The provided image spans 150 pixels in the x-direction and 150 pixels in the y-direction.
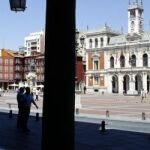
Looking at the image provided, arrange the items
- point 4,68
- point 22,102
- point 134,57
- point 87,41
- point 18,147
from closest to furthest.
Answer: point 18,147, point 22,102, point 134,57, point 87,41, point 4,68

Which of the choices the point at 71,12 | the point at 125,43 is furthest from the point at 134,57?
the point at 71,12

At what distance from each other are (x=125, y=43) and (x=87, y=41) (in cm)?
1111

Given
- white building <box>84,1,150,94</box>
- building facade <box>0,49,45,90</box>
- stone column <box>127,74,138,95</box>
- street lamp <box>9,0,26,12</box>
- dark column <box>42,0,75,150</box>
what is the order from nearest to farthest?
1. dark column <box>42,0,75,150</box>
2. street lamp <box>9,0,26,12</box>
3. white building <box>84,1,150,94</box>
4. stone column <box>127,74,138,95</box>
5. building facade <box>0,49,45,90</box>

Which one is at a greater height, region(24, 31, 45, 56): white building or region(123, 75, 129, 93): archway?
region(24, 31, 45, 56): white building

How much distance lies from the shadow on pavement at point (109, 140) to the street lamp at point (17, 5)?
21.8ft

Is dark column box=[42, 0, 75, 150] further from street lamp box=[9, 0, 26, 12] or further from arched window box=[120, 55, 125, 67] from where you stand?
arched window box=[120, 55, 125, 67]

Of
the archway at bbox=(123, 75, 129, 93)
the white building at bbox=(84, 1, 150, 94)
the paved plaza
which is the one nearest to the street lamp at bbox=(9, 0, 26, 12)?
the paved plaza

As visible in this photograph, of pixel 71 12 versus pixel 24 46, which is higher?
pixel 24 46

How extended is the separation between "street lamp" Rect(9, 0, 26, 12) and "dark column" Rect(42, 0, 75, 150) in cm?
153

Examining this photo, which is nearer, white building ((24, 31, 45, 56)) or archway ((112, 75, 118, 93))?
archway ((112, 75, 118, 93))

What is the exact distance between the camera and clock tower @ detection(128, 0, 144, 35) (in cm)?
9469

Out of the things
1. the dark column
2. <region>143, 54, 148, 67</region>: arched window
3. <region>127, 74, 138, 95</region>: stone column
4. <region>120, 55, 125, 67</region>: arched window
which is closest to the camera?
the dark column

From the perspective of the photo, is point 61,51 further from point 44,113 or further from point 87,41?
point 87,41

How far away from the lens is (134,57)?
8312 cm
